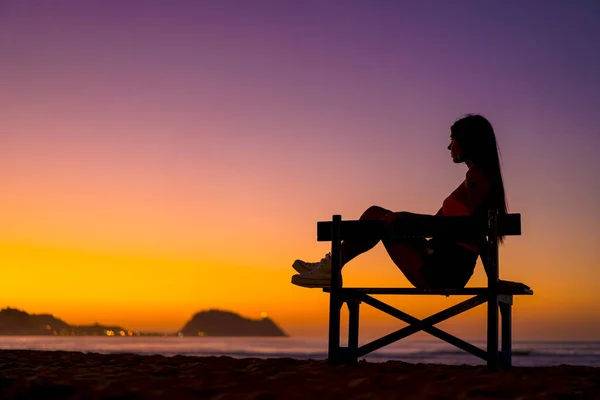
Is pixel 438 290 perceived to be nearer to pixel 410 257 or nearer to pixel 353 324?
pixel 410 257

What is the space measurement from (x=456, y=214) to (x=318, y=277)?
1.64 m

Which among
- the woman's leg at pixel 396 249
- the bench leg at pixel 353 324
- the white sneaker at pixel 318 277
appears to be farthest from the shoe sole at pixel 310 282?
the bench leg at pixel 353 324

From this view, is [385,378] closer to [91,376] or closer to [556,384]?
[556,384]

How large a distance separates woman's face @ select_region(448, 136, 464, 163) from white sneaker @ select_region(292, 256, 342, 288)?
175 centimetres

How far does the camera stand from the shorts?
7.41 m


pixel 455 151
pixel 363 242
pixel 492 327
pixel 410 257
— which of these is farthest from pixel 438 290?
pixel 455 151

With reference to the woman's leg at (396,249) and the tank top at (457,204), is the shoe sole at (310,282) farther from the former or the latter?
the tank top at (457,204)

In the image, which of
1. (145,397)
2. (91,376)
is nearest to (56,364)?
(91,376)

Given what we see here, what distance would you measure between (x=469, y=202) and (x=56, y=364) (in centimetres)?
496

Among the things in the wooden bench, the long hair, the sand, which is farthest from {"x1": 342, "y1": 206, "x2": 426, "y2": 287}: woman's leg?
the sand

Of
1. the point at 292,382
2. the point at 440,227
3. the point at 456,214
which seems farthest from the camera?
the point at 456,214

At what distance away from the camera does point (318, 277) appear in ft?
25.4

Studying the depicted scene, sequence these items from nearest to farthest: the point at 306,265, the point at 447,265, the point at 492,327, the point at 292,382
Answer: the point at 292,382, the point at 492,327, the point at 447,265, the point at 306,265

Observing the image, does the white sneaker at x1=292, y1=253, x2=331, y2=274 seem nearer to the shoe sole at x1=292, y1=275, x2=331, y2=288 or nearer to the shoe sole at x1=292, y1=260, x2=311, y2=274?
the shoe sole at x1=292, y1=260, x2=311, y2=274
